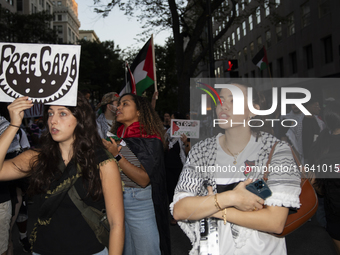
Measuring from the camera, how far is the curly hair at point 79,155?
7.03ft

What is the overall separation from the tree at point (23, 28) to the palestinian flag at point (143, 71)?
22.9 m

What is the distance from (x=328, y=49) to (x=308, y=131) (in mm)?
16323

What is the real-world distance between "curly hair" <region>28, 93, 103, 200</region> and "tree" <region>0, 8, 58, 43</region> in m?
26.4

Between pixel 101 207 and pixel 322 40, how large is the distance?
2303cm

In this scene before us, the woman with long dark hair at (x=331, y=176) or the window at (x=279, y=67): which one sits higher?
the window at (x=279, y=67)

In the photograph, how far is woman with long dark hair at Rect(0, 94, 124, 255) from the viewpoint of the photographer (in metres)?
2.10

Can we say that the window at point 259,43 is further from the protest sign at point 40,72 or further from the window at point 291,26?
the protest sign at point 40,72

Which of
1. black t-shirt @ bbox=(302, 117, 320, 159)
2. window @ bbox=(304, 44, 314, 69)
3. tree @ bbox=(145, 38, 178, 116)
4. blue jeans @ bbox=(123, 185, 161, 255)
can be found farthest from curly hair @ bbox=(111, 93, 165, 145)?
tree @ bbox=(145, 38, 178, 116)

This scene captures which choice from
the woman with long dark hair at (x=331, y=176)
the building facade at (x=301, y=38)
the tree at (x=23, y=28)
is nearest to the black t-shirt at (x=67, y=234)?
the woman with long dark hair at (x=331, y=176)

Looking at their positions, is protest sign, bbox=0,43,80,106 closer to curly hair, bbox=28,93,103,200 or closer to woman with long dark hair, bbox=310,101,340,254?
curly hair, bbox=28,93,103,200

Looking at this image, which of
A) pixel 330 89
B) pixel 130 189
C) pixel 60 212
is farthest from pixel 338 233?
pixel 330 89

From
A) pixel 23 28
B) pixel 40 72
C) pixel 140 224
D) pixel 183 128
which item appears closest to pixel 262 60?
pixel 183 128

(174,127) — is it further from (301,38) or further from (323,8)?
(301,38)

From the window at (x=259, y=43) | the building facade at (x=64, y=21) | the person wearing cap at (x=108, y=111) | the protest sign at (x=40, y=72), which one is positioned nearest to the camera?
the protest sign at (x=40, y=72)
